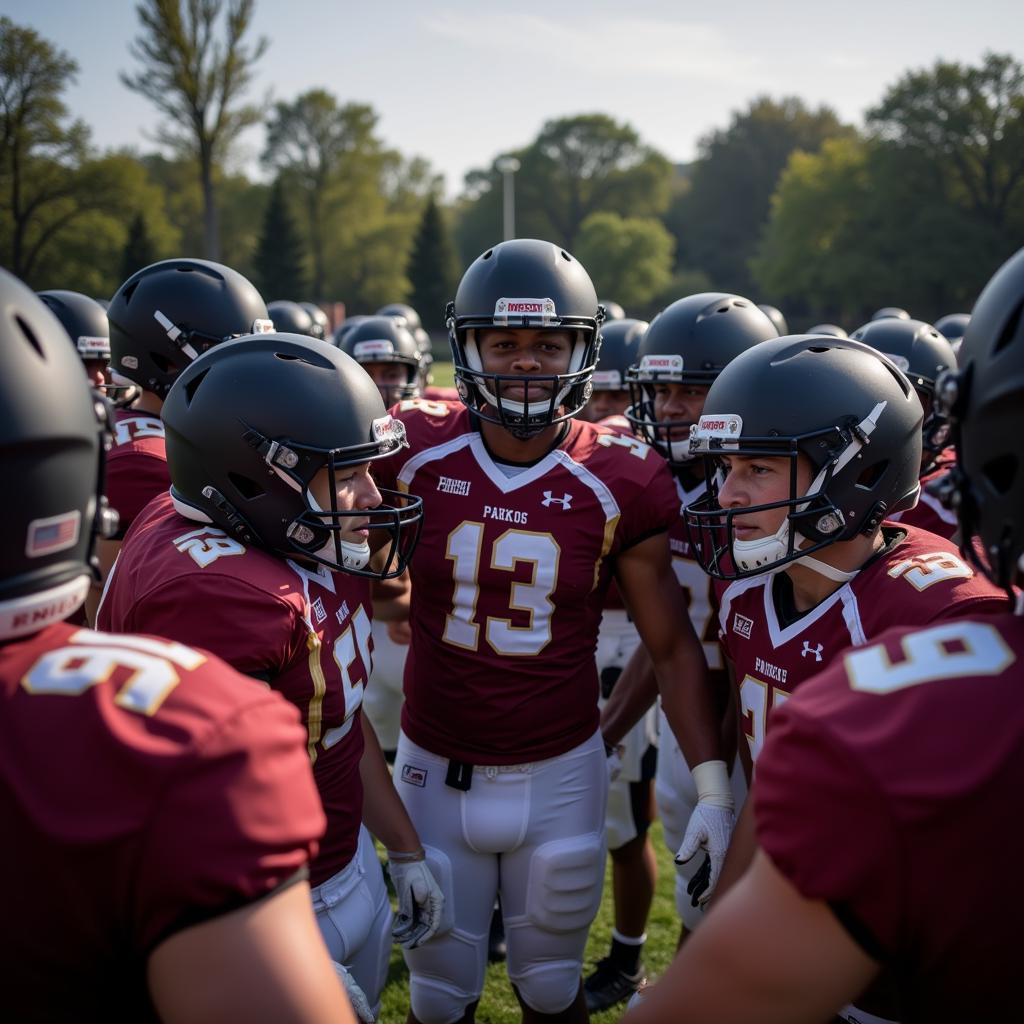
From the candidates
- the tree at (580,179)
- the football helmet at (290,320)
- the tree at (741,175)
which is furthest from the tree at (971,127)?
the football helmet at (290,320)

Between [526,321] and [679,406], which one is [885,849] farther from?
[679,406]

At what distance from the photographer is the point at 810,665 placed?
245cm

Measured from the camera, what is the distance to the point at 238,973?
46.3 inches

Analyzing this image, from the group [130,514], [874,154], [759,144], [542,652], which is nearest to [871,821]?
[542,652]

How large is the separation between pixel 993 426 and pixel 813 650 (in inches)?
43.8

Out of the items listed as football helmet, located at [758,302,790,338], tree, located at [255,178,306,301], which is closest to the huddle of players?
football helmet, located at [758,302,790,338]

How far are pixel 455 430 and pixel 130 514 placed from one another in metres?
1.17

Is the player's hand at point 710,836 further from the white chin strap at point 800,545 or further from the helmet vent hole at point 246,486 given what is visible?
the helmet vent hole at point 246,486

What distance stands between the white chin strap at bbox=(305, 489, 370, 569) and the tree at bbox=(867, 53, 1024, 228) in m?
41.7

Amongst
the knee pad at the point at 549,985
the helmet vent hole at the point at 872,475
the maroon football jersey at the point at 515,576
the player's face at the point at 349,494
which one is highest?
the helmet vent hole at the point at 872,475

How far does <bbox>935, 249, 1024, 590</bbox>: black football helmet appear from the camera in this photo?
4.67 ft

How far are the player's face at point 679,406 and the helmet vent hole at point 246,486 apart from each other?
6.60 feet

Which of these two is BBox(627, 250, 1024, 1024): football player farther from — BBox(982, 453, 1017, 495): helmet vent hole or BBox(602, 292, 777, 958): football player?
BBox(602, 292, 777, 958): football player

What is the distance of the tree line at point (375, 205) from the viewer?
2634cm
